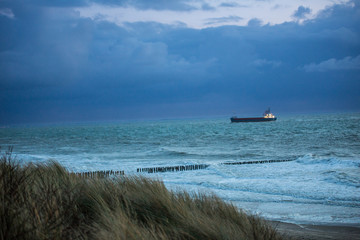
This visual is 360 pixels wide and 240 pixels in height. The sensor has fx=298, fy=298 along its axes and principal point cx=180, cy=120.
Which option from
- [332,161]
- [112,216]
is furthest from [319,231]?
[332,161]

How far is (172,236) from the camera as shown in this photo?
3.57 m

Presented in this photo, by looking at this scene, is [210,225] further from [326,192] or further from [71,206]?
[326,192]

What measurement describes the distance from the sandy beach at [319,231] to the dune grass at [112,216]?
155 centimetres

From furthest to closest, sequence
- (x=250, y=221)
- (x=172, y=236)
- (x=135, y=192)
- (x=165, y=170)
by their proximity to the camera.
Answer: (x=165, y=170)
(x=135, y=192)
(x=250, y=221)
(x=172, y=236)

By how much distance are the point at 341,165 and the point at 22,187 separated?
54.2 feet

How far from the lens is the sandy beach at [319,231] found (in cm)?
532

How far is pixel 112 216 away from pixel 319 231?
4248mm

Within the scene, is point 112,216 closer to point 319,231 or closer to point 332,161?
point 319,231

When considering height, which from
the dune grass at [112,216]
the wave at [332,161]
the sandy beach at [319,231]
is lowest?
the wave at [332,161]

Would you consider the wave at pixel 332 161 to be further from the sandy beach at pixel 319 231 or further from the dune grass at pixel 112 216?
the dune grass at pixel 112 216

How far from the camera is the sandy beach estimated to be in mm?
5320

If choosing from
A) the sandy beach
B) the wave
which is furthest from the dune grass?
the wave

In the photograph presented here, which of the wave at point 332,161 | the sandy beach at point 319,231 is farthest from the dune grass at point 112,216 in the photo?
the wave at point 332,161

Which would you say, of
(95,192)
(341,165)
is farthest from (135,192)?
(341,165)
